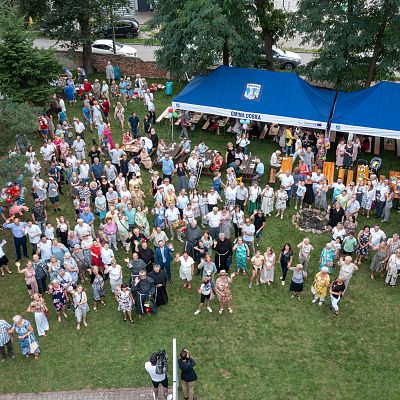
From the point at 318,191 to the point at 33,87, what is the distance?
11.6 metres

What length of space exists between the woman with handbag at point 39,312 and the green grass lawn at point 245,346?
0.77 ft

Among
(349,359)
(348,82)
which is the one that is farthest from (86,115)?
(349,359)

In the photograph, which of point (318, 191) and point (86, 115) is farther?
point (86, 115)

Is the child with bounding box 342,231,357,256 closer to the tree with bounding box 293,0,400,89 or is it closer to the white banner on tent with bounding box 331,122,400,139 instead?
the white banner on tent with bounding box 331,122,400,139

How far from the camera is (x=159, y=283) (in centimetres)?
1261

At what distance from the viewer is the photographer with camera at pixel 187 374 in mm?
10227

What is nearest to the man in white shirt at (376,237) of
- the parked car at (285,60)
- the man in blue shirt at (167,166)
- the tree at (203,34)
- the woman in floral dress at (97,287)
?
the man in blue shirt at (167,166)

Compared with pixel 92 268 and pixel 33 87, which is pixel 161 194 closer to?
pixel 92 268

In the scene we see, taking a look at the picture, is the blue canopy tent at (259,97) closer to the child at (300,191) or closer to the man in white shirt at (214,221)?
the child at (300,191)

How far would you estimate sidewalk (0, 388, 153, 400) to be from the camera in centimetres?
1100

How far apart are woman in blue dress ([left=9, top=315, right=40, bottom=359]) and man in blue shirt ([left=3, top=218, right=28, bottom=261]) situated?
3.22 m

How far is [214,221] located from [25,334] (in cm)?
556

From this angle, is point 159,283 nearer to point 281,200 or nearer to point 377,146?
point 281,200

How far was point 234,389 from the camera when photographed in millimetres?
11117
